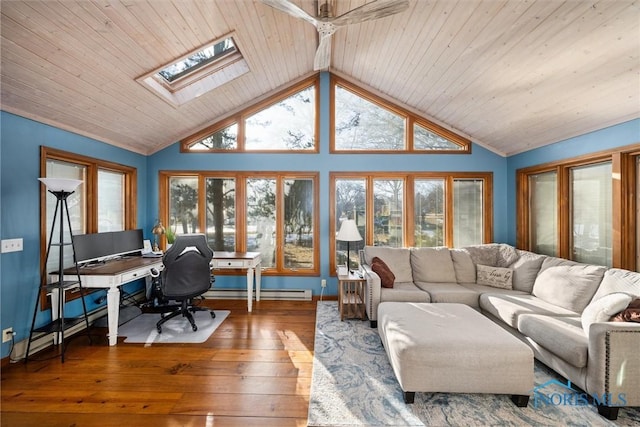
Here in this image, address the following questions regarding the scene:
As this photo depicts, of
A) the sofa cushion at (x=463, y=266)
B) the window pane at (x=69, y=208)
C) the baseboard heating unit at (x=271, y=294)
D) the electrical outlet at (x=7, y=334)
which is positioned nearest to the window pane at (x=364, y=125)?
the sofa cushion at (x=463, y=266)

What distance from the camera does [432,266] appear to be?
157 inches

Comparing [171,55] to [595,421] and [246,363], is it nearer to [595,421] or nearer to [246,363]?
[246,363]

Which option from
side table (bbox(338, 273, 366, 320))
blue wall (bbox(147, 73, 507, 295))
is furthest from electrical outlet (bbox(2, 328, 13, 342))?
side table (bbox(338, 273, 366, 320))

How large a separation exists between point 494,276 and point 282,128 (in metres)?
3.86

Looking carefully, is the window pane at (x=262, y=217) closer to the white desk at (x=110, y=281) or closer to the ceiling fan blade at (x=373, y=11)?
the white desk at (x=110, y=281)

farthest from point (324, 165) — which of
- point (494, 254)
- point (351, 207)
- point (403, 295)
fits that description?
point (494, 254)

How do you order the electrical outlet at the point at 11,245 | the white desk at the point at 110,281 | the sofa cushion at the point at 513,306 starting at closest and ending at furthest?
the electrical outlet at the point at 11,245 < the sofa cushion at the point at 513,306 < the white desk at the point at 110,281

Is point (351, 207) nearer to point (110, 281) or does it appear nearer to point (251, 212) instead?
point (251, 212)

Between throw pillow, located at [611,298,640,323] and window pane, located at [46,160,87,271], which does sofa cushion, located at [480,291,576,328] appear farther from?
window pane, located at [46,160,87,271]

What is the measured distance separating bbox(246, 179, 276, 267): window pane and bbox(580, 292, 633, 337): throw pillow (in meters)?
3.83

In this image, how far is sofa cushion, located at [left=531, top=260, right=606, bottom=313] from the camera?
269cm

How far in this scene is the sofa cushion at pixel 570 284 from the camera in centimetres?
269

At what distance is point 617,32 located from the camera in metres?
2.05

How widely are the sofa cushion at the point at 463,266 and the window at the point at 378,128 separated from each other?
168 centimetres
